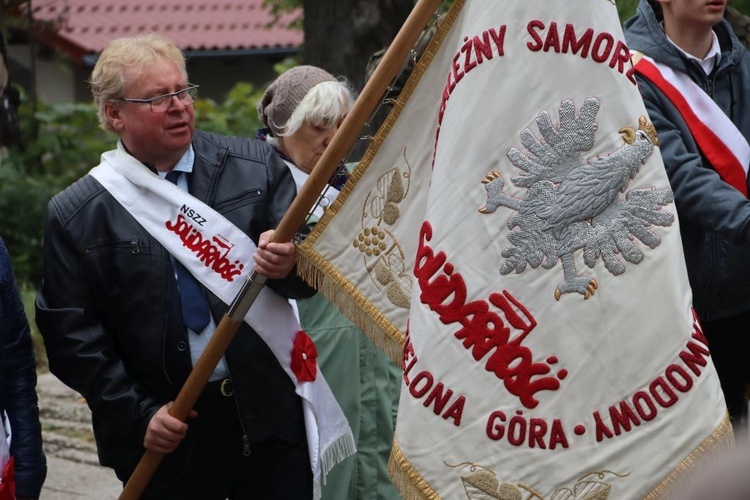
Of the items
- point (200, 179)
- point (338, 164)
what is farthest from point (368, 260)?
point (200, 179)

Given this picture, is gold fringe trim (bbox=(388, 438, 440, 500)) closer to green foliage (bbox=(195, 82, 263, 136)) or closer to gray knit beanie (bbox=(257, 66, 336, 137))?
gray knit beanie (bbox=(257, 66, 336, 137))

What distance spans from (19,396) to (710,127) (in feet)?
7.53

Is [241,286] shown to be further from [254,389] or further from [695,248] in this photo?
[695,248]

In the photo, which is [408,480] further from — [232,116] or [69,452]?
[232,116]

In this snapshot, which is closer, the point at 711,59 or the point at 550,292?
the point at 550,292

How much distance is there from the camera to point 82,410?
8.01m

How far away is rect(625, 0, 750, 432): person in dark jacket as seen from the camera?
13.2 feet

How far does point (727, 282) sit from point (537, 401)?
4.03ft

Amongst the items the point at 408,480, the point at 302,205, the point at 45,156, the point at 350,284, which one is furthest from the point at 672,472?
the point at 45,156

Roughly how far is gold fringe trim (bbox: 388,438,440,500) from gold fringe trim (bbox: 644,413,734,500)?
21.0 inches

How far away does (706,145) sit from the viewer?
413 centimetres

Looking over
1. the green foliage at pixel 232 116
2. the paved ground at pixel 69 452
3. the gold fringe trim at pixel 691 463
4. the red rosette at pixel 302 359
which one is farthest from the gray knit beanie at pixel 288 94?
the green foliage at pixel 232 116

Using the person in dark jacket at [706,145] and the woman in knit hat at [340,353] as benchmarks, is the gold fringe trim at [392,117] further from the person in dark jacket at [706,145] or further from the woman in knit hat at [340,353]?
the person in dark jacket at [706,145]

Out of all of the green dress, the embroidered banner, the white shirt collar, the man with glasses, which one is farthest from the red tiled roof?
the embroidered banner
